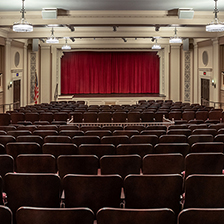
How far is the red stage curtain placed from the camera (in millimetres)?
25516

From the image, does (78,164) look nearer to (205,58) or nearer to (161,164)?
(161,164)

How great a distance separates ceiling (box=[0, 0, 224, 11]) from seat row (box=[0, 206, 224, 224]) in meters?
9.67

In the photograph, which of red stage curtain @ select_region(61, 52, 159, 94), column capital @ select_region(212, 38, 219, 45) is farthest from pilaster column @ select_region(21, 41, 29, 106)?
column capital @ select_region(212, 38, 219, 45)

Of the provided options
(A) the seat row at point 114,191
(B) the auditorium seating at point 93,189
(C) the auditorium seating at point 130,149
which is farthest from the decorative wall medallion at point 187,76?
(B) the auditorium seating at point 93,189

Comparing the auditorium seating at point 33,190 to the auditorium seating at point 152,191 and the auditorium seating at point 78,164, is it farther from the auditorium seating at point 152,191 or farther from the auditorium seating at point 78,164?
the auditorium seating at point 78,164

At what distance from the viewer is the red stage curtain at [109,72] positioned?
83.7 ft

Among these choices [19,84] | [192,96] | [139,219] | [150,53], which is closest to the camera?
[139,219]

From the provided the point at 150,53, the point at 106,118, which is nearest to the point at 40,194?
the point at 106,118

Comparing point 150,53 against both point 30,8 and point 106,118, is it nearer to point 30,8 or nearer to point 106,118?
point 30,8

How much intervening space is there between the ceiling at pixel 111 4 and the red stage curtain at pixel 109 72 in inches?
526

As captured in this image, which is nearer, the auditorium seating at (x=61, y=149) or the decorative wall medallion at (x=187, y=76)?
the auditorium seating at (x=61, y=149)

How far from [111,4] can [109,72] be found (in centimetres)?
1510

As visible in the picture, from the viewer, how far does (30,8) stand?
472 inches

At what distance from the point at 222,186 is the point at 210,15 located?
10.7 meters
